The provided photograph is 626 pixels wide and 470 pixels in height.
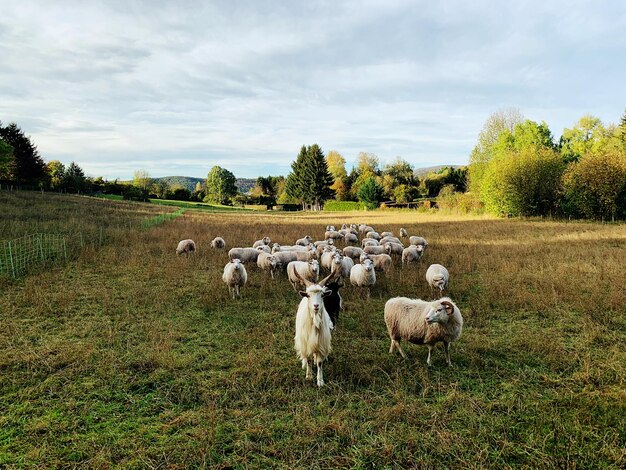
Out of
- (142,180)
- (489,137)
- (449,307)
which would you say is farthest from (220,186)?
(449,307)

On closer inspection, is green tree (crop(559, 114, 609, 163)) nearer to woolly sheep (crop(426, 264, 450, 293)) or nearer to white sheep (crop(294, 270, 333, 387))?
woolly sheep (crop(426, 264, 450, 293))

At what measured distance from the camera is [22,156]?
54.2m

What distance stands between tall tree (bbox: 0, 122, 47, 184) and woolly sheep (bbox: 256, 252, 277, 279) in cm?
6018

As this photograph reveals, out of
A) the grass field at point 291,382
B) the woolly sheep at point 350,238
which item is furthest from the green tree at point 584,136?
the grass field at point 291,382

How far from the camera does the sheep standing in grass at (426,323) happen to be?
19.3 ft

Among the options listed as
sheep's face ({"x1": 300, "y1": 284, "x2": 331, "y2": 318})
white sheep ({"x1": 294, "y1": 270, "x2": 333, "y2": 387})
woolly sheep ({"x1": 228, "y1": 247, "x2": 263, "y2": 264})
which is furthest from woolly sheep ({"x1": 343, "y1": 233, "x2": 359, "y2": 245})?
sheep's face ({"x1": 300, "y1": 284, "x2": 331, "y2": 318})

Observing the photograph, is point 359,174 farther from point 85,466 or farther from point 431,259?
point 85,466

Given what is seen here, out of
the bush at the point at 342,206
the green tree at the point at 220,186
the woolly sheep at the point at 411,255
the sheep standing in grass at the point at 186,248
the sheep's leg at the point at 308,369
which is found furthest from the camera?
the green tree at the point at 220,186

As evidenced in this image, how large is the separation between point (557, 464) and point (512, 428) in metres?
0.61

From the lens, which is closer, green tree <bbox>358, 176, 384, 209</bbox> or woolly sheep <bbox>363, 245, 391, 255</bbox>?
woolly sheep <bbox>363, 245, 391, 255</bbox>

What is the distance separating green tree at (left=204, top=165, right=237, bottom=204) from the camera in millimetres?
101625

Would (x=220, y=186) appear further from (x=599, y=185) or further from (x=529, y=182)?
(x=599, y=185)

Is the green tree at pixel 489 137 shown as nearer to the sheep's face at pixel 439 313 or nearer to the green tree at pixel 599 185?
the green tree at pixel 599 185

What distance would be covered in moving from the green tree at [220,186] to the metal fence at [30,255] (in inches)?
3388
